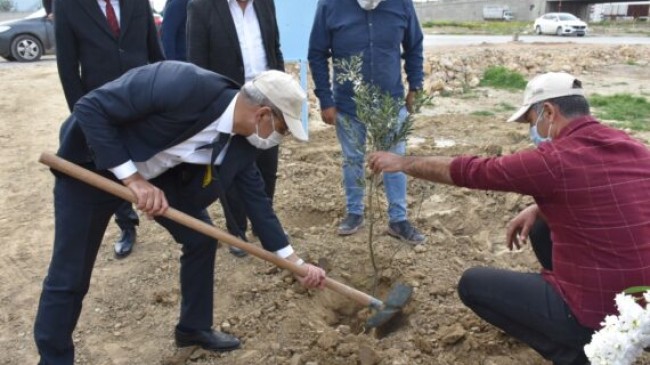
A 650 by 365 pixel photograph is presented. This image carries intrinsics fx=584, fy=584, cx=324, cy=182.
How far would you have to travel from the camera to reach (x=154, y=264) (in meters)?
4.18

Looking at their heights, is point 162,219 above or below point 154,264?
above

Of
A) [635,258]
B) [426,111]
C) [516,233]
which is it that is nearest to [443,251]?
[516,233]

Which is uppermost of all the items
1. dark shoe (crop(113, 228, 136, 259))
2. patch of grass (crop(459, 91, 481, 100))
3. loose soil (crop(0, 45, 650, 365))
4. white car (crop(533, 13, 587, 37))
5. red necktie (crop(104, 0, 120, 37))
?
red necktie (crop(104, 0, 120, 37))

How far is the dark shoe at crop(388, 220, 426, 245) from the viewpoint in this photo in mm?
4367

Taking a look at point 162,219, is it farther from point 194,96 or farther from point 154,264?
point 154,264

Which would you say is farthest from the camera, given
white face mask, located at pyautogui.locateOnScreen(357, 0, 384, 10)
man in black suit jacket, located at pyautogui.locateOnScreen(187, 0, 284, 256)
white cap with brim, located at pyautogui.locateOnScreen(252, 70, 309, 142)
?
white face mask, located at pyautogui.locateOnScreen(357, 0, 384, 10)

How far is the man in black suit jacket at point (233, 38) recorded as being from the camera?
388 cm

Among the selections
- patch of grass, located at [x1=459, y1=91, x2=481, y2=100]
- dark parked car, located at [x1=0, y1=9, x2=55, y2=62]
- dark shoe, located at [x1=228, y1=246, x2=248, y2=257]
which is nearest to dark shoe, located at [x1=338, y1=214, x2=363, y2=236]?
dark shoe, located at [x1=228, y1=246, x2=248, y2=257]

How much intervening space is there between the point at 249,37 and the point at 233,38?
132 mm

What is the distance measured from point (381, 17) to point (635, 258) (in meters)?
2.50

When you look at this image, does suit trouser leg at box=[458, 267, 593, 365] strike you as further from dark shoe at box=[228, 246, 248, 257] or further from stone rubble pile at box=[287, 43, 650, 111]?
stone rubble pile at box=[287, 43, 650, 111]

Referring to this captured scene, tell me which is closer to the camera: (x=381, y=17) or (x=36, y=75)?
(x=381, y=17)

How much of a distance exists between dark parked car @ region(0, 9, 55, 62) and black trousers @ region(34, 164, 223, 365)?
11.9 meters

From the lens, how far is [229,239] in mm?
2826
